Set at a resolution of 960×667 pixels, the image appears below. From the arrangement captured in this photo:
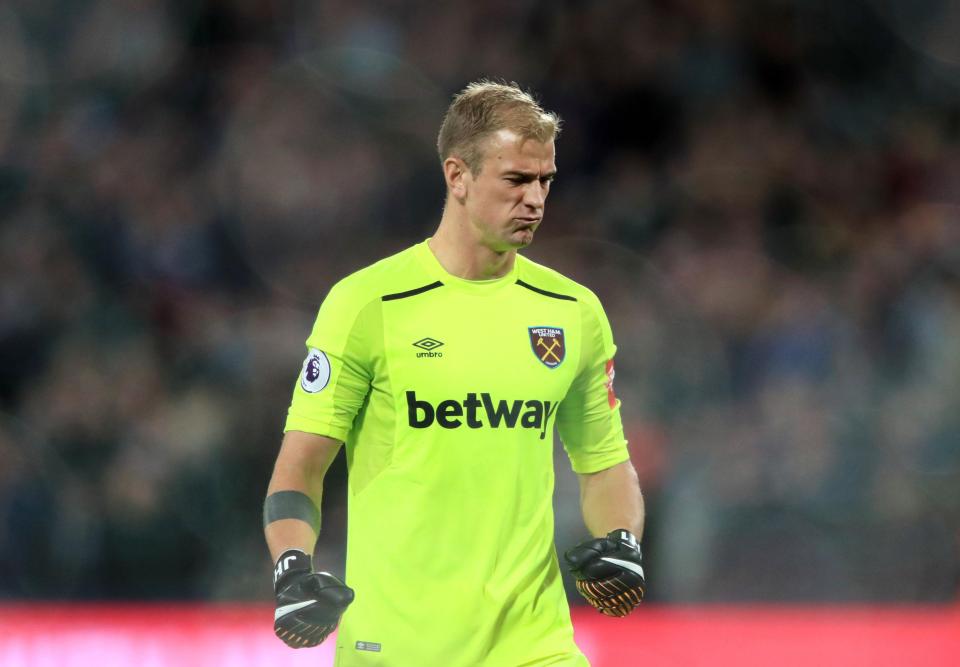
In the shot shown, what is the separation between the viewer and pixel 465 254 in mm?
3840

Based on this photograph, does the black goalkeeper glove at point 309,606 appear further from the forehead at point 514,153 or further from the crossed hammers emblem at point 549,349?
the forehead at point 514,153

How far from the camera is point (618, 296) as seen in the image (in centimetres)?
974

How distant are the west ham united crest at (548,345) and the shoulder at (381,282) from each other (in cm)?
33

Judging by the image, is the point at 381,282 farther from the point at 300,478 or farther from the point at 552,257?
the point at 552,257

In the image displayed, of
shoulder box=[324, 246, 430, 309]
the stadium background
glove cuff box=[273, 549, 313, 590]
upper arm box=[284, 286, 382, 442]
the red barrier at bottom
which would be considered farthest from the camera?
the stadium background

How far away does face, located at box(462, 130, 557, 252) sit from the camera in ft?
12.1

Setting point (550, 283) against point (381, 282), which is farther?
point (550, 283)

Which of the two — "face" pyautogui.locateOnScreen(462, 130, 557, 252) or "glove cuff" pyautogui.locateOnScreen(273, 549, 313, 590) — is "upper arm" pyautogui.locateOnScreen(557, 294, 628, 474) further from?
"glove cuff" pyautogui.locateOnScreen(273, 549, 313, 590)

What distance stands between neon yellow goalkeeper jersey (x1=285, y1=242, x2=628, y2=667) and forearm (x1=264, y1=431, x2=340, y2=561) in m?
0.04

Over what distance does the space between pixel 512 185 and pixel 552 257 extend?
21.7 feet

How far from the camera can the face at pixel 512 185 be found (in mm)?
3678

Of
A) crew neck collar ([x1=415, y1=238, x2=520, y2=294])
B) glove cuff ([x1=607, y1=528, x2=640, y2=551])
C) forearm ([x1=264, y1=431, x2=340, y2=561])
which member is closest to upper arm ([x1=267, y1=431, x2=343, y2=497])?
forearm ([x1=264, y1=431, x2=340, y2=561])

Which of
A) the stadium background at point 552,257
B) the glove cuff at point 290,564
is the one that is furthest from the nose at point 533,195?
the stadium background at point 552,257

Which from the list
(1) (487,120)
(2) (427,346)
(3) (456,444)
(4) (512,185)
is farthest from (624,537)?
(1) (487,120)
